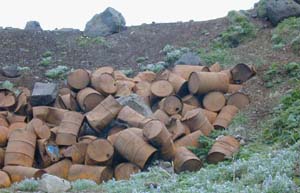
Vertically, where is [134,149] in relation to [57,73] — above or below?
below

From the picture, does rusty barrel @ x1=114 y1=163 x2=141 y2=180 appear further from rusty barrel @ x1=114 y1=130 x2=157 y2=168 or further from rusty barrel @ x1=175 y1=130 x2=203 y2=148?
rusty barrel @ x1=175 y1=130 x2=203 y2=148

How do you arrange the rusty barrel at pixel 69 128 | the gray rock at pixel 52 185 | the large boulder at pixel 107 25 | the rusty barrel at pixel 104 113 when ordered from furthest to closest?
1. the large boulder at pixel 107 25
2. the rusty barrel at pixel 104 113
3. the rusty barrel at pixel 69 128
4. the gray rock at pixel 52 185

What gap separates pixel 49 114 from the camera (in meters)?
11.6

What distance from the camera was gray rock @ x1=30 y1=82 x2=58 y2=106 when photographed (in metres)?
12.1

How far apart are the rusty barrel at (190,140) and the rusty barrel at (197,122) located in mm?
364

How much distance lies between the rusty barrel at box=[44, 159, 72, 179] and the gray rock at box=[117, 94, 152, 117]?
5.36 ft

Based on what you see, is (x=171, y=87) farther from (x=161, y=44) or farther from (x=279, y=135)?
(x=161, y=44)

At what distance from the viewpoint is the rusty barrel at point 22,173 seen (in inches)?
369

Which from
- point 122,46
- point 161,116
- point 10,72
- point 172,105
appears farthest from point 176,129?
point 122,46

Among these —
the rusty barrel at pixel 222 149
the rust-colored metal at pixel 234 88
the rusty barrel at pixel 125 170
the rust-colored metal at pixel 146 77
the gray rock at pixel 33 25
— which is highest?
the gray rock at pixel 33 25

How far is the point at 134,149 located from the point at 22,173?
67.9 inches

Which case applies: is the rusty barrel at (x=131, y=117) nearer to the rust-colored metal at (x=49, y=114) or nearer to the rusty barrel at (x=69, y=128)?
the rusty barrel at (x=69, y=128)

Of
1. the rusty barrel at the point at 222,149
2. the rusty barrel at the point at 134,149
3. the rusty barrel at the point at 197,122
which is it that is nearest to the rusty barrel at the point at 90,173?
the rusty barrel at the point at 134,149

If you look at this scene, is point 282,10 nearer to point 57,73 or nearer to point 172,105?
point 57,73
